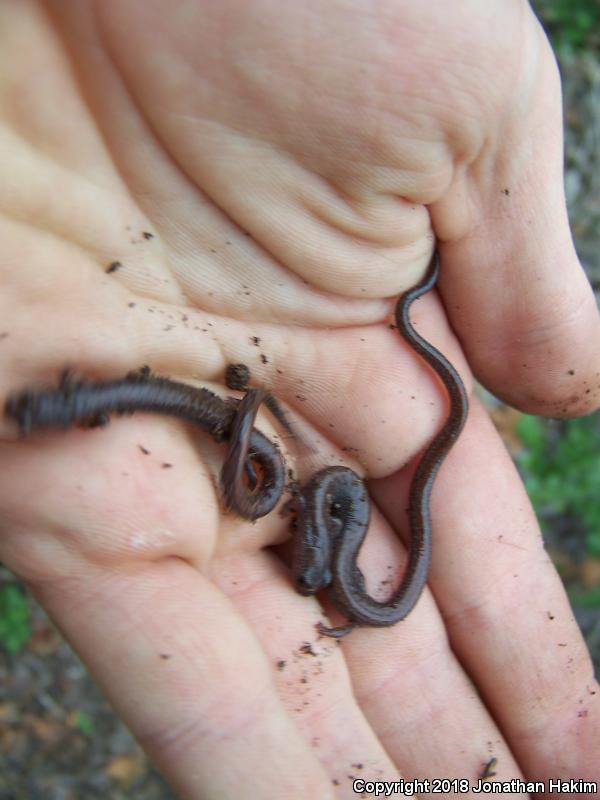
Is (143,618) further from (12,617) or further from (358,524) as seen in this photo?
(12,617)

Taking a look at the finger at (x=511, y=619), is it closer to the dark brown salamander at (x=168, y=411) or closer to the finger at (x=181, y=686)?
the dark brown salamander at (x=168, y=411)

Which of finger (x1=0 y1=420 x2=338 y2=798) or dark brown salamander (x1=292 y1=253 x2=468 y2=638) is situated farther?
dark brown salamander (x1=292 y1=253 x2=468 y2=638)

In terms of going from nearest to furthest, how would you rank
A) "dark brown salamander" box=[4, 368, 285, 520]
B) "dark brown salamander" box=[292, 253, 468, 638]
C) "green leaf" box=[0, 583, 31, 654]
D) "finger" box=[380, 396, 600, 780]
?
"dark brown salamander" box=[4, 368, 285, 520] → "dark brown salamander" box=[292, 253, 468, 638] → "finger" box=[380, 396, 600, 780] → "green leaf" box=[0, 583, 31, 654]

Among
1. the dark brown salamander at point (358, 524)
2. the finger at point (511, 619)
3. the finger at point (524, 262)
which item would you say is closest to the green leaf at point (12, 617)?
the dark brown salamander at point (358, 524)

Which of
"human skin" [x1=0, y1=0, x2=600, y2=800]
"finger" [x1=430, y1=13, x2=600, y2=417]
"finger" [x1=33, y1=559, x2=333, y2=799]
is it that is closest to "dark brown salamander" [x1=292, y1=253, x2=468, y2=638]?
"human skin" [x1=0, y1=0, x2=600, y2=800]

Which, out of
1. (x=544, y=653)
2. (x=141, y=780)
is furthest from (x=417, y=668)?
(x=141, y=780)

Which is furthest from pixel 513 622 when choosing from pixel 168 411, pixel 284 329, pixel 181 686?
pixel 168 411

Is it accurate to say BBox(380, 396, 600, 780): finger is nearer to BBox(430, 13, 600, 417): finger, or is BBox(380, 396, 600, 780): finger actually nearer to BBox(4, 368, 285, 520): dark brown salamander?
BBox(430, 13, 600, 417): finger
